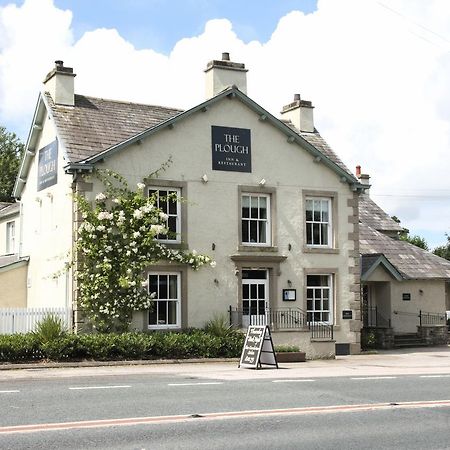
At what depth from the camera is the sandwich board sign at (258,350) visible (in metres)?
20.0

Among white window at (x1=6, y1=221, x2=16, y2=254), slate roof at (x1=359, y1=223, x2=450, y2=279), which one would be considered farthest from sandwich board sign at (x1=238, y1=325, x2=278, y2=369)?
white window at (x1=6, y1=221, x2=16, y2=254)

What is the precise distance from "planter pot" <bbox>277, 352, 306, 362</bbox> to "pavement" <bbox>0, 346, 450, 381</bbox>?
22cm

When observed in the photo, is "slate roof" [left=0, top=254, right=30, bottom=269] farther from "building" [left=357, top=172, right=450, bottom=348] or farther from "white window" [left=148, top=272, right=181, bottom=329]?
"building" [left=357, top=172, right=450, bottom=348]

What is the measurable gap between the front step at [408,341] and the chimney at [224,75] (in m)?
11.9

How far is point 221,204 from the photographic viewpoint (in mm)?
26391

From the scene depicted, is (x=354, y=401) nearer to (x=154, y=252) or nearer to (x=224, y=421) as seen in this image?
(x=224, y=421)

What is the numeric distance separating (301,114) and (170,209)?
7.99 metres

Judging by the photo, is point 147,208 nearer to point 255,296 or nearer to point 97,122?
point 97,122

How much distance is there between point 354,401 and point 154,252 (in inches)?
485

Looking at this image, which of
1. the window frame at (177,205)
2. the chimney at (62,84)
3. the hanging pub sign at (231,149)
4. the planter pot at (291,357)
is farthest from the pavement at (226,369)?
the chimney at (62,84)

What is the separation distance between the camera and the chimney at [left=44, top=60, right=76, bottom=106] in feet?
86.9

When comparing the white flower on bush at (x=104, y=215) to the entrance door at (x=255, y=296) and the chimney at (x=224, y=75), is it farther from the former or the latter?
the chimney at (x=224, y=75)

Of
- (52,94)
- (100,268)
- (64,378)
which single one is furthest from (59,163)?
(64,378)

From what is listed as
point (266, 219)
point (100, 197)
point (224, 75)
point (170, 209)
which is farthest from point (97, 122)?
point (266, 219)
